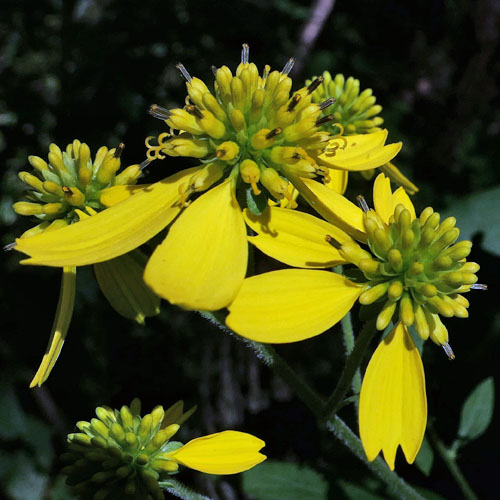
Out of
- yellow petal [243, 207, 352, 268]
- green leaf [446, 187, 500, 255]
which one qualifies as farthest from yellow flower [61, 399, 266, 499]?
green leaf [446, 187, 500, 255]

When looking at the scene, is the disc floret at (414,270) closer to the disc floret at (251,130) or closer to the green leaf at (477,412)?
the disc floret at (251,130)

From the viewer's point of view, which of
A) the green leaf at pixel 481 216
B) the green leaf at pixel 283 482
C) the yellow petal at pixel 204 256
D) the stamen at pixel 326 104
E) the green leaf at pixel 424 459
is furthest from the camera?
the green leaf at pixel 481 216

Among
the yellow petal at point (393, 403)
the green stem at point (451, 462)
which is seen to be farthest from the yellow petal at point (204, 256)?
the green stem at point (451, 462)

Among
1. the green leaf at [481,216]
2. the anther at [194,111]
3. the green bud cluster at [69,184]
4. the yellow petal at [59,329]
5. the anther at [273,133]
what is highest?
the anther at [273,133]

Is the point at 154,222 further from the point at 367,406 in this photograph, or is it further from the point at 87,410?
the point at 87,410

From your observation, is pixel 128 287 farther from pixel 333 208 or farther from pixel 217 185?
pixel 333 208

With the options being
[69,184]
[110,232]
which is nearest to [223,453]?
[110,232]
